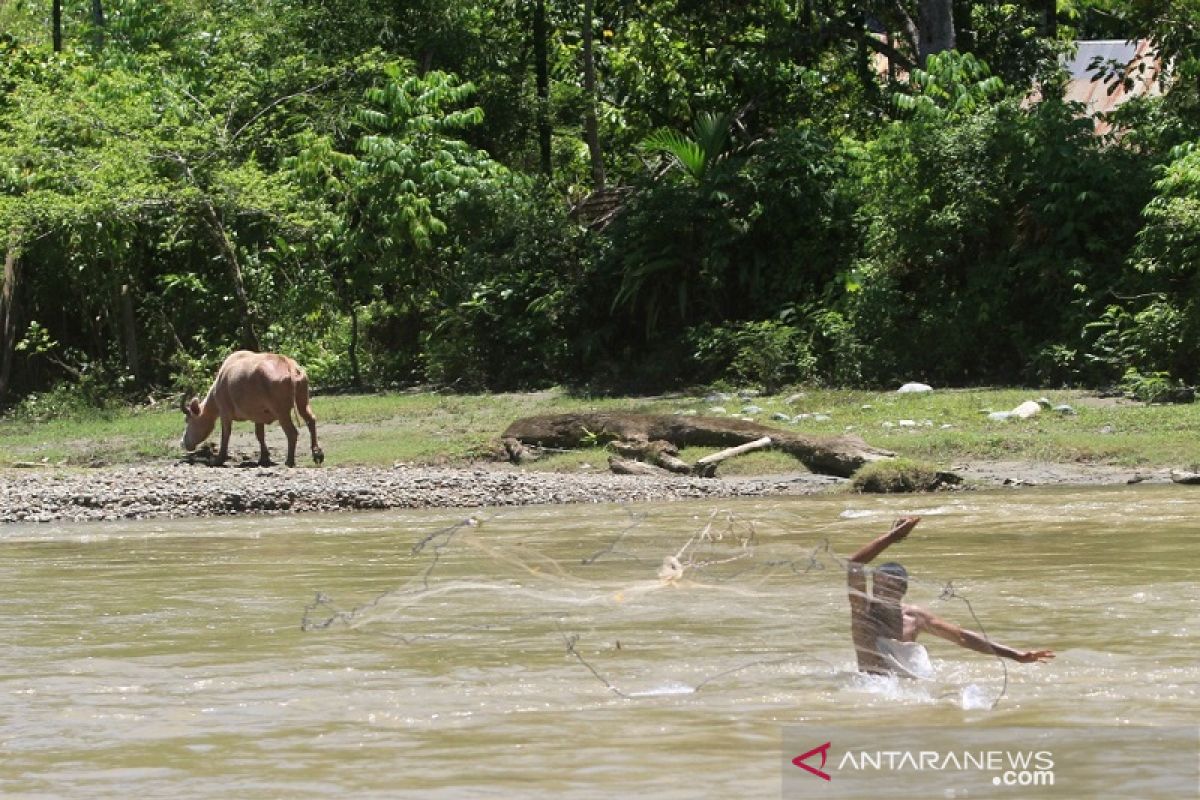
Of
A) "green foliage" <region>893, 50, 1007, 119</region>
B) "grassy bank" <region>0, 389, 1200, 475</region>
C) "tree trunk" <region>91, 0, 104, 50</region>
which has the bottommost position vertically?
"grassy bank" <region>0, 389, 1200, 475</region>

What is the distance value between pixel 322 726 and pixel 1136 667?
3744 millimetres

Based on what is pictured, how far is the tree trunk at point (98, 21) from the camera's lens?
103 ft

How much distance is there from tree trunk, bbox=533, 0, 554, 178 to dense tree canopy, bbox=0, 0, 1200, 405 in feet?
0.19

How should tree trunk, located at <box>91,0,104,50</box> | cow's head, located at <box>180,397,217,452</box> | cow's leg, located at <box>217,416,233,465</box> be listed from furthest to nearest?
→ 1. tree trunk, located at <box>91,0,104,50</box>
2. cow's head, located at <box>180,397,217,452</box>
3. cow's leg, located at <box>217,416,233,465</box>

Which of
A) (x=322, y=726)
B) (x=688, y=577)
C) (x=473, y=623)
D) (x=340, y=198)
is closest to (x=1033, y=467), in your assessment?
(x=688, y=577)

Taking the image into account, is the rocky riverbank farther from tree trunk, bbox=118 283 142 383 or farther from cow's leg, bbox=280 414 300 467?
tree trunk, bbox=118 283 142 383

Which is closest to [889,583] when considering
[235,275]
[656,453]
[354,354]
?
[656,453]

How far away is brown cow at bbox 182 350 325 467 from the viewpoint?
17.5m

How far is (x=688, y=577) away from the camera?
10070 mm

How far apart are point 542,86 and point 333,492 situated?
14.1m

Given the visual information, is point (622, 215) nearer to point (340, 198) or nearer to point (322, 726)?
point (340, 198)

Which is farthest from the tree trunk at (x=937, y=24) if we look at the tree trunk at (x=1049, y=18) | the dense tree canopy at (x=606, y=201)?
the tree trunk at (x=1049, y=18)

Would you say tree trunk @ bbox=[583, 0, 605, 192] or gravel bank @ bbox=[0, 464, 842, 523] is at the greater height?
tree trunk @ bbox=[583, 0, 605, 192]

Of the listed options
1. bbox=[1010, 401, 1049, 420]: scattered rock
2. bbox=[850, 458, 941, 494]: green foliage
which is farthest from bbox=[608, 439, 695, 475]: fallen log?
bbox=[1010, 401, 1049, 420]: scattered rock
